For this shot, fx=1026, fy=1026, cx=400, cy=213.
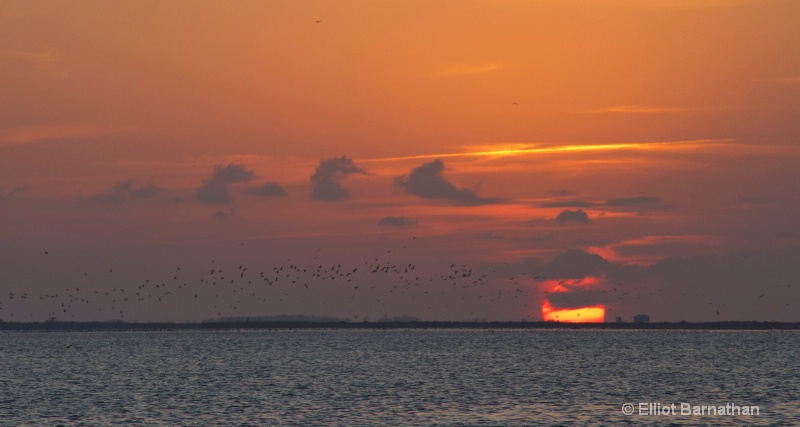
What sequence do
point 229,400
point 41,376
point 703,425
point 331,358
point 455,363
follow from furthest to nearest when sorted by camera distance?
point 331,358
point 455,363
point 41,376
point 229,400
point 703,425

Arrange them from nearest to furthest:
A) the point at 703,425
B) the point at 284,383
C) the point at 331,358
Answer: the point at 703,425
the point at 284,383
the point at 331,358

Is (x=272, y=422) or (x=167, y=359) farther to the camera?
(x=167, y=359)

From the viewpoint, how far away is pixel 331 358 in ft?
612

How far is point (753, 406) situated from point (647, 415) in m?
14.2

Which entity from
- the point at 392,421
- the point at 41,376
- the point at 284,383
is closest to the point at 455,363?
the point at 284,383

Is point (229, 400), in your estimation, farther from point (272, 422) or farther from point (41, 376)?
point (41, 376)

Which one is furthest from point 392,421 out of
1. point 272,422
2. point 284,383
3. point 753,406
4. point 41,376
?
point 41,376

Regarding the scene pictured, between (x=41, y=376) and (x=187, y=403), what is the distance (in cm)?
5038

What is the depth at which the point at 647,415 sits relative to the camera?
81.1m

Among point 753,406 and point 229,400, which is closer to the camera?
point 753,406

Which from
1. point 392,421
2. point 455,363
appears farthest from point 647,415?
point 455,363

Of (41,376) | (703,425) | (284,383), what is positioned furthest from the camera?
(41,376)

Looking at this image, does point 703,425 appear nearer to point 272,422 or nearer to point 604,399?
point 604,399

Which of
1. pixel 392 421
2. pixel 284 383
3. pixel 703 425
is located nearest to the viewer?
pixel 703 425
